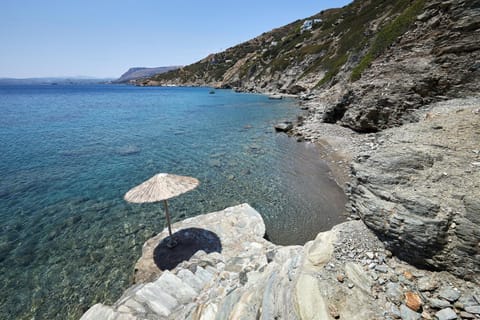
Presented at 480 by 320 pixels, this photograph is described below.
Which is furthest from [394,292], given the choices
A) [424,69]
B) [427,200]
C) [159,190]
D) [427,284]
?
[424,69]

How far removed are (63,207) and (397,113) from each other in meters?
23.4

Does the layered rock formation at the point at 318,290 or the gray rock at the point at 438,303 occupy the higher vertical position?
the gray rock at the point at 438,303

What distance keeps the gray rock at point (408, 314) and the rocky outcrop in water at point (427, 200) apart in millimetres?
1097

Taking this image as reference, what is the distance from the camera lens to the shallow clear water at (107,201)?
7.95 metres

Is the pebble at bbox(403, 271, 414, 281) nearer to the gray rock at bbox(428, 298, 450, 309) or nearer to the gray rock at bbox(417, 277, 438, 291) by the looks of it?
the gray rock at bbox(417, 277, 438, 291)

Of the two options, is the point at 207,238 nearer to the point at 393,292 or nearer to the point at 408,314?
the point at 393,292

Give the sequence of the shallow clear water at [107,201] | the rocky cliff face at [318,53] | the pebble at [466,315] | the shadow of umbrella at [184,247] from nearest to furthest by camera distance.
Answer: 1. the pebble at [466,315]
2. the shallow clear water at [107,201]
3. the shadow of umbrella at [184,247]
4. the rocky cliff face at [318,53]

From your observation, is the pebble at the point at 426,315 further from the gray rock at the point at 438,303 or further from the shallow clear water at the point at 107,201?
the shallow clear water at the point at 107,201

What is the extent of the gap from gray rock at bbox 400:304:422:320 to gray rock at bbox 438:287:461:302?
0.58 metres

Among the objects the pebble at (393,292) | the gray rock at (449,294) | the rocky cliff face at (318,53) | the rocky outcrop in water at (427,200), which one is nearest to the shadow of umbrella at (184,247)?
the rocky outcrop in water at (427,200)

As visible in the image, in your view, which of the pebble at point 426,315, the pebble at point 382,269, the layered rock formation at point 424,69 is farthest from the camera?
the layered rock formation at point 424,69

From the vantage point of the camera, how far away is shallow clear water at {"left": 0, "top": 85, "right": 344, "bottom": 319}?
7.95 m

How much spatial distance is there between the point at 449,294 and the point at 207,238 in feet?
24.6

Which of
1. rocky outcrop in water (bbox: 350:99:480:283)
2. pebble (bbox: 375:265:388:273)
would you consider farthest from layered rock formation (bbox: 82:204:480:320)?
rocky outcrop in water (bbox: 350:99:480:283)
